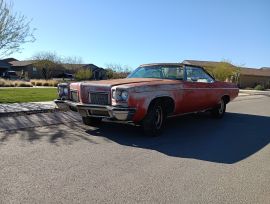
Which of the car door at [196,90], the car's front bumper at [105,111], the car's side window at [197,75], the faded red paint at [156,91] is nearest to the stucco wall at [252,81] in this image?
the car's side window at [197,75]

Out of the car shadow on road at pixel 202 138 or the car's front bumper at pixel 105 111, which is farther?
the car's front bumper at pixel 105 111

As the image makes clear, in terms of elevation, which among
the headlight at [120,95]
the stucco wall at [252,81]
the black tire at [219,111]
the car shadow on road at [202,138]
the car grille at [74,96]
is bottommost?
the stucco wall at [252,81]

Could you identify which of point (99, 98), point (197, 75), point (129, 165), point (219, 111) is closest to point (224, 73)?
point (219, 111)

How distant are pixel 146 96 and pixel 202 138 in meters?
1.56

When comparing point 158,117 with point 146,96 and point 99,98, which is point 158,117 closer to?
point 146,96

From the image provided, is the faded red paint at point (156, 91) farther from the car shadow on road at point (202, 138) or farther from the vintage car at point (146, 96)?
the car shadow on road at point (202, 138)

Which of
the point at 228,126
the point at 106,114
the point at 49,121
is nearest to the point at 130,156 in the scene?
the point at 106,114

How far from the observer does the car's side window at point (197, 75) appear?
28.9ft

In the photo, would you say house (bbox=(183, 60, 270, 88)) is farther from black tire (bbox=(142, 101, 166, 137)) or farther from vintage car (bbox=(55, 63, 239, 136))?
black tire (bbox=(142, 101, 166, 137))

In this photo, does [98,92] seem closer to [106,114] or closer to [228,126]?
Result: [106,114]

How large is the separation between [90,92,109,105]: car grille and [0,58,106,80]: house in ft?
184

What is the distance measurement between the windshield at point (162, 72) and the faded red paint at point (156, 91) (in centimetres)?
34

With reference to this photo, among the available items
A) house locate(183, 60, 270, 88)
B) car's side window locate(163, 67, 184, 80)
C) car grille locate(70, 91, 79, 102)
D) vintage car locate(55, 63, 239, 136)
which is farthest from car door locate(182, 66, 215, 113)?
house locate(183, 60, 270, 88)

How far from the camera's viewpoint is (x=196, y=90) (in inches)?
347
